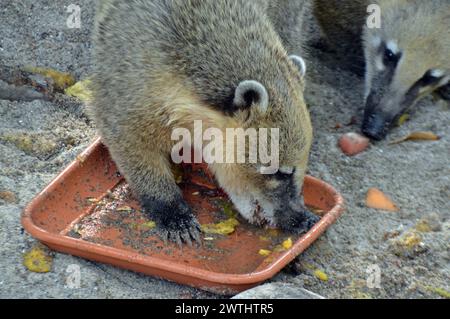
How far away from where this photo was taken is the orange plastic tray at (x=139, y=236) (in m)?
3.88

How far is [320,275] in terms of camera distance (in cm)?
404

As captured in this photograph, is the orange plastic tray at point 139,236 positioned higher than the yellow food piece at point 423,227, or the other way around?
the orange plastic tray at point 139,236

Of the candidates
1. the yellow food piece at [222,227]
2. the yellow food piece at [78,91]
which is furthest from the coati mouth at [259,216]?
the yellow food piece at [78,91]

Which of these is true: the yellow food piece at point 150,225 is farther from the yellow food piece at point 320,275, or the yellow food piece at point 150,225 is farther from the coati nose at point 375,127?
the coati nose at point 375,127

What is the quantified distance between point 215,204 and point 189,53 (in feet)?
3.22

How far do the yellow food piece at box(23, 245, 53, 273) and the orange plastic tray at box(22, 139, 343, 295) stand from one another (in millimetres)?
65

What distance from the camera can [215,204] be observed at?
15.2ft

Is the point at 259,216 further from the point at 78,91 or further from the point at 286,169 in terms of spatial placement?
the point at 78,91

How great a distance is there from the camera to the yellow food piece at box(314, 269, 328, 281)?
4.03m

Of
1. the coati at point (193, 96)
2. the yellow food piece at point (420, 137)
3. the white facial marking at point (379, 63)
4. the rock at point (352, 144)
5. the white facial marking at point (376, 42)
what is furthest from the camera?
the white facial marking at point (376, 42)

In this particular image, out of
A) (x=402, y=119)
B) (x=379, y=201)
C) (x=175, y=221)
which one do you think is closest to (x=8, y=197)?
(x=175, y=221)

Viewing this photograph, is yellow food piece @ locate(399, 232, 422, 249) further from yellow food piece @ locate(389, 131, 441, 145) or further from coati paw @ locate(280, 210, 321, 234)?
yellow food piece @ locate(389, 131, 441, 145)

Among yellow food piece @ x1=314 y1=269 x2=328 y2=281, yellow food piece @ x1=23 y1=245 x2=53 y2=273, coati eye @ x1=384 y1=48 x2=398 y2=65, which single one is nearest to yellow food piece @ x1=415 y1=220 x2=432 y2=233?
yellow food piece @ x1=314 y1=269 x2=328 y2=281

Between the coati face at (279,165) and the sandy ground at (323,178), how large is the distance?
286 millimetres
